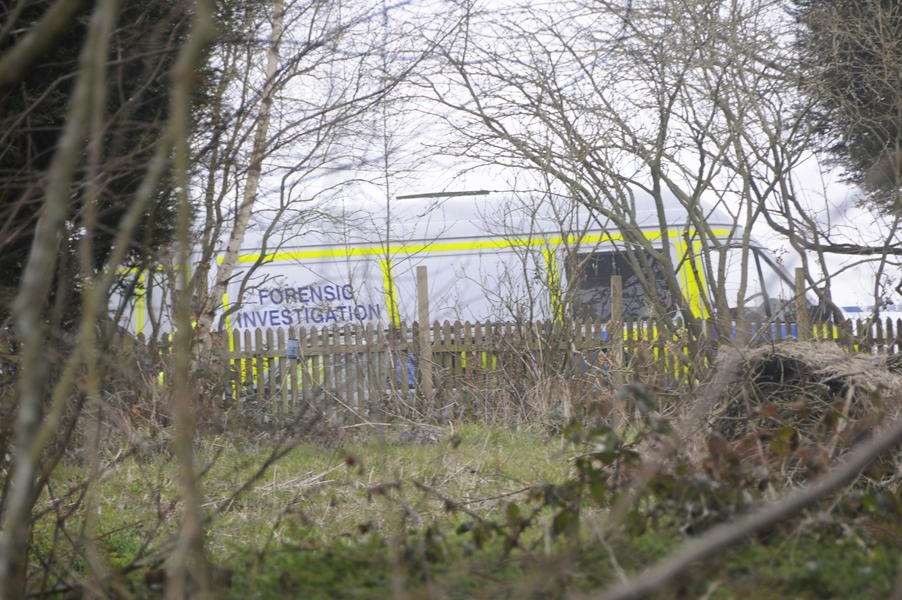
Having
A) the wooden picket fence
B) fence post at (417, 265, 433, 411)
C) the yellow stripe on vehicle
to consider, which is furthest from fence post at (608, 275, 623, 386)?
fence post at (417, 265, 433, 411)

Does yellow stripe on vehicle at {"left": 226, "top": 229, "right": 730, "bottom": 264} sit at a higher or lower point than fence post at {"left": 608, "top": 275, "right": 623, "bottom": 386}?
higher

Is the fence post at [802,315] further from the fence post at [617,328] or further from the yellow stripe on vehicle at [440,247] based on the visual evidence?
the fence post at [617,328]

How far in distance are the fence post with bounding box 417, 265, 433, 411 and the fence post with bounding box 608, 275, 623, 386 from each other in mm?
1905

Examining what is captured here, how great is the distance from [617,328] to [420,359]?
2.12m

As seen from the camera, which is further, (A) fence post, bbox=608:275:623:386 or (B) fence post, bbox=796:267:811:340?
(A) fence post, bbox=608:275:623:386

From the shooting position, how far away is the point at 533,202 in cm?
1099

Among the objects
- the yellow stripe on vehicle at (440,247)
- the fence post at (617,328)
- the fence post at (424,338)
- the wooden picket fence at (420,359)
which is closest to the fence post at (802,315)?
the wooden picket fence at (420,359)

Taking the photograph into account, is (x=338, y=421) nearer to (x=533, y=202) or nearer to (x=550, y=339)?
(x=550, y=339)

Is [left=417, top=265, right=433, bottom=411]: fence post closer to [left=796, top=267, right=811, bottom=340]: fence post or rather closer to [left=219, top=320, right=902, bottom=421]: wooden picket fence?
[left=219, top=320, right=902, bottom=421]: wooden picket fence

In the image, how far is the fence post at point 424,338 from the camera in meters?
10.9

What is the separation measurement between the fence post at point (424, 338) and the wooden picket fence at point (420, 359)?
0.5 inches

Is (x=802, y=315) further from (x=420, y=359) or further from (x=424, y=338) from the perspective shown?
(x=424, y=338)

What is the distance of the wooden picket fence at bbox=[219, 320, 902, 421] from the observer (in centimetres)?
1037

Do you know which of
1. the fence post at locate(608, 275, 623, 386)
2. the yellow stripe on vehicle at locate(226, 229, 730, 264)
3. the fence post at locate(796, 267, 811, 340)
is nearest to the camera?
the fence post at locate(796, 267, 811, 340)
